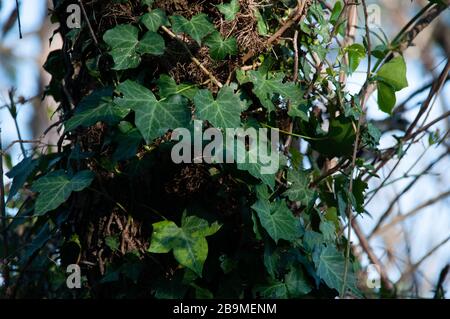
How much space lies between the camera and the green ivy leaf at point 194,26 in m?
1.72

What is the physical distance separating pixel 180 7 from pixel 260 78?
0.98 ft

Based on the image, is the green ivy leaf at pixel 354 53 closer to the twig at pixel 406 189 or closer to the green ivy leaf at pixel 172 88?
the green ivy leaf at pixel 172 88

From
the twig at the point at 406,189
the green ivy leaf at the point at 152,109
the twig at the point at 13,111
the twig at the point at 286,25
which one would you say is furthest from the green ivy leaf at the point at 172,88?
the twig at the point at 406,189

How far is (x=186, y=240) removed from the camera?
1698 mm

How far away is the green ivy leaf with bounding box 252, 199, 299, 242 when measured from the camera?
1.70 meters

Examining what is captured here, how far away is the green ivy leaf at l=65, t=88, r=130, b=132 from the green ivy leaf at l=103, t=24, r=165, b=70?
0.09 meters

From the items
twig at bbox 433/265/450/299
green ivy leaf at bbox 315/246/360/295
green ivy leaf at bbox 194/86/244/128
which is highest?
green ivy leaf at bbox 194/86/244/128

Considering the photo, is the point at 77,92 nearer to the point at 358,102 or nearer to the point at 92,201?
the point at 92,201

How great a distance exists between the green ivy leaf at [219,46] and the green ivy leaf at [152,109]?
0.16 metres

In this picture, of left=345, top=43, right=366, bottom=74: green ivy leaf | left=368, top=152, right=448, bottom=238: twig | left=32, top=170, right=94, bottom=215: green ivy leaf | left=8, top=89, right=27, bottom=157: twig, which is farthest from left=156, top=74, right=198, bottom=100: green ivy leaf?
left=368, top=152, right=448, bottom=238: twig

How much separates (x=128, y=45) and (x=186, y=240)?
54cm

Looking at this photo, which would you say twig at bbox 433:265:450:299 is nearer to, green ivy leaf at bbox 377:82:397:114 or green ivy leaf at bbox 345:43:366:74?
green ivy leaf at bbox 377:82:397:114

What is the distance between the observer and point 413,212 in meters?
3.52

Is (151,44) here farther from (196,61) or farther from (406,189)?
(406,189)
